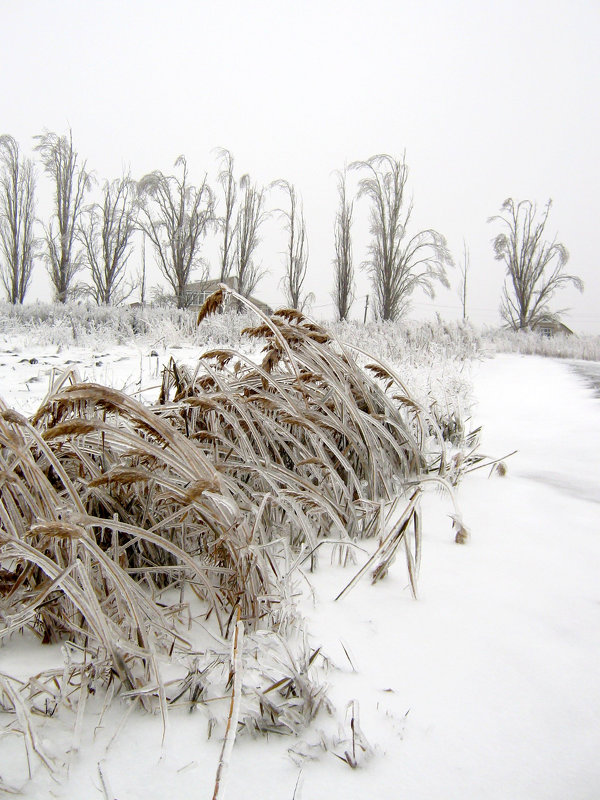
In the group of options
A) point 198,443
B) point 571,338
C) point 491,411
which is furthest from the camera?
point 571,338

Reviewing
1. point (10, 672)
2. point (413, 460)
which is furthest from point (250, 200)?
point (10, 672)

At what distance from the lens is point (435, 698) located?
0.68m

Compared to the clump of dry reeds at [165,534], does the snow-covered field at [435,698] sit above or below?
below

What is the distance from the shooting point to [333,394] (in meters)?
Answer: 1.56

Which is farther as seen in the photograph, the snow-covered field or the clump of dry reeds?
the clump of dry reeds

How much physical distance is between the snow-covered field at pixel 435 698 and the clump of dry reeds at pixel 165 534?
5 cm

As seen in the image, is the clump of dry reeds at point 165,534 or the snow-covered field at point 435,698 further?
the clump of dry reeds at point 165,534

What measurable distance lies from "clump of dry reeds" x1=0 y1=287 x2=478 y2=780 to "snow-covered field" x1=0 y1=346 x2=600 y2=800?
46mm

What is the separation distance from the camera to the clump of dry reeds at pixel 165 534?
0.65 m

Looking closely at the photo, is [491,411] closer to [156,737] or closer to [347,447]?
[347,447]

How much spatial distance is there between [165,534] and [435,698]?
63cm

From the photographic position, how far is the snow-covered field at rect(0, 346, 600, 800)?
21.5 inches

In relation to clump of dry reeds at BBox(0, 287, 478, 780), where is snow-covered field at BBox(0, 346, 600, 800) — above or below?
below

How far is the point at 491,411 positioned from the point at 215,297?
2.42 metres
